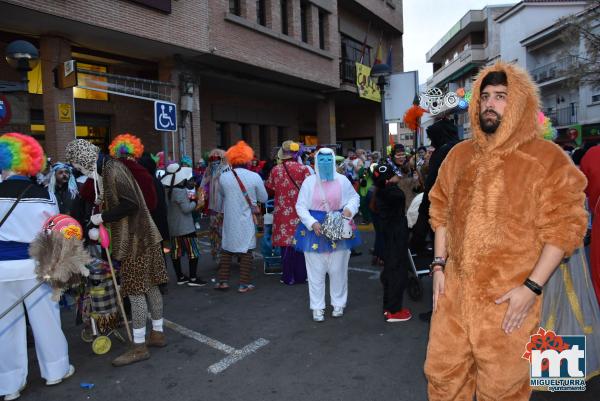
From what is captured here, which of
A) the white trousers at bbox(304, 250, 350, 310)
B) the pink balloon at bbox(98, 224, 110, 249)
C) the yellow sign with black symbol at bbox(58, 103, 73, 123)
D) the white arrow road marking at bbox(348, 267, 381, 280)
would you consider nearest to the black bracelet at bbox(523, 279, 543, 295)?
the white trousers at bbox(304, 250, 350, 310)

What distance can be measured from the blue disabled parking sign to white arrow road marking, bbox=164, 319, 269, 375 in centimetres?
653

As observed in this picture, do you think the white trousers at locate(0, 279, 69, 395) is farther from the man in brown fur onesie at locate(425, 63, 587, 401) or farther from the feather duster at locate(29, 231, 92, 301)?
the man in brown fur onesie at locate(425, 63, 587, 401)

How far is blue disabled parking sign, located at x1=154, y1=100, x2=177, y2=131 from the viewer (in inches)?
416

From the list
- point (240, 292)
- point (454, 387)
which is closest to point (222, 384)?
point (454, 387)

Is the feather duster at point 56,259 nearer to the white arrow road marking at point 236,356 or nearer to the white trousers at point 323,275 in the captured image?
the white arrow road marking at point 236,356

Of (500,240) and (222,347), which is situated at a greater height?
(500,240)

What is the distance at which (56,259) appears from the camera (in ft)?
11.1

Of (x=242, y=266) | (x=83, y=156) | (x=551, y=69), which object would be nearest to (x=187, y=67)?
(x=242, y=266)

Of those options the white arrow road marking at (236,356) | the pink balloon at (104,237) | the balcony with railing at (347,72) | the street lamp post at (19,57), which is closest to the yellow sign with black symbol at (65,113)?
the street lamp post at (19,57)

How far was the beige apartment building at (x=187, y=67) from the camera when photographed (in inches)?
445

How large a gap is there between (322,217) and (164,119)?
695 centimetres

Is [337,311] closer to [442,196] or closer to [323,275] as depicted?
[323,275]

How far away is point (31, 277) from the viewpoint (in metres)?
3.60

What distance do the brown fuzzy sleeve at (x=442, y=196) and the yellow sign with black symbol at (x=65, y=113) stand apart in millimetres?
11158
